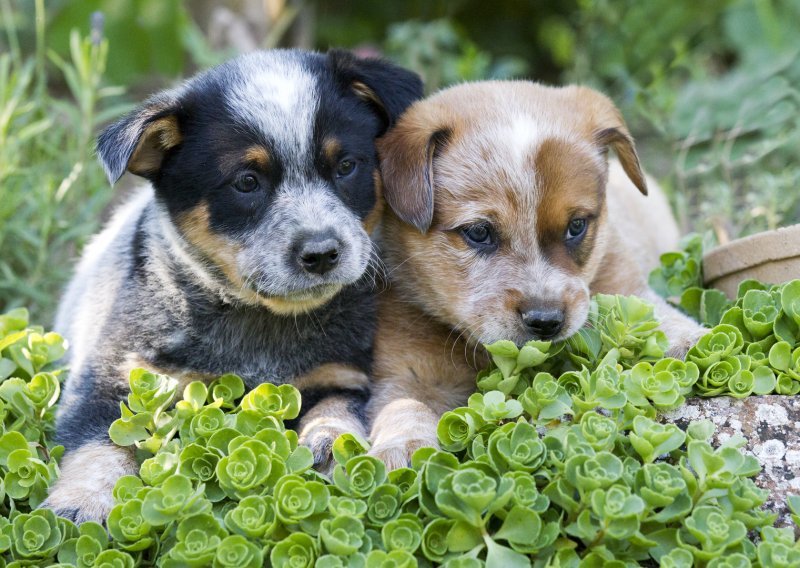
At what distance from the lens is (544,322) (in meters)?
3.33

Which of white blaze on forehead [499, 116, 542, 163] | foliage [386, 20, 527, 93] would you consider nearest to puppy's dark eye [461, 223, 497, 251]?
white blaze on forehead [499, 116, 542, 163]

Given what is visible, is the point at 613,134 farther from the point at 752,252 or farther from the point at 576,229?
the point at 752,252

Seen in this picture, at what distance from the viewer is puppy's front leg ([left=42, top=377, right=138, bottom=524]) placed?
3.15 m

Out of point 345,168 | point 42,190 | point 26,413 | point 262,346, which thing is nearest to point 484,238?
point 345,168

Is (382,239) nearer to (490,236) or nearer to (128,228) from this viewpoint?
(490,236)

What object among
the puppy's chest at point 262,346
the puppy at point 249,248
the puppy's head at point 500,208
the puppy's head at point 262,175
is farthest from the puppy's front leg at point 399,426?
the puppy's head at point 262,175

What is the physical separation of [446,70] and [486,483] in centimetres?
573

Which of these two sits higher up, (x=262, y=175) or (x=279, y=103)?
(x=279, y=103)

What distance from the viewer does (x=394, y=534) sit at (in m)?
2.58

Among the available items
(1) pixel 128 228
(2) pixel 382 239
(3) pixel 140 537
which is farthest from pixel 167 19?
(3) pixel 140 537

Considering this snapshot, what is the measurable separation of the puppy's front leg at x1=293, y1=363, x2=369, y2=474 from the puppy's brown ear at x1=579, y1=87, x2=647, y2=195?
4.47ft

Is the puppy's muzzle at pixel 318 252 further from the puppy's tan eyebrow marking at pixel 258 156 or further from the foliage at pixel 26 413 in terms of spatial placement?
the foliage at pixel 26 413

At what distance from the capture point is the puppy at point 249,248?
11.3ft

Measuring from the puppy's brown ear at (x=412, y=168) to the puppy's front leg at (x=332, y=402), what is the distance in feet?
2.15
